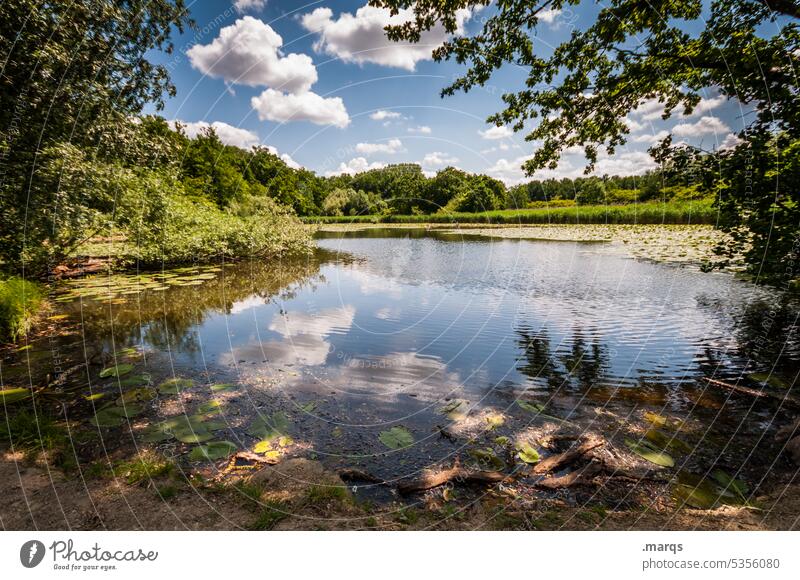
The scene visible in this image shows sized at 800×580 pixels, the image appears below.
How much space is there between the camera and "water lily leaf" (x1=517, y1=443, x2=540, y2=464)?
4043mm

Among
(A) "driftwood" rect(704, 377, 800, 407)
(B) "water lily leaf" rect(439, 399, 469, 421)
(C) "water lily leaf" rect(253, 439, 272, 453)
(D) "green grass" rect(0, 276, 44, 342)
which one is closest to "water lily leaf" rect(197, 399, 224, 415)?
(C) "water lily leaf" rect(253, 439, 272, 453)

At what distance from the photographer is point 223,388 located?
6160 millimetres

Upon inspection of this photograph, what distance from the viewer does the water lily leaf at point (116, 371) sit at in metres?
6.54

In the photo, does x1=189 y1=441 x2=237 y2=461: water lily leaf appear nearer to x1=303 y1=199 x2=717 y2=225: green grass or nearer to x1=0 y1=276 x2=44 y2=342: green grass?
x1=0 y1=276 x2=44 y2=342: green grass

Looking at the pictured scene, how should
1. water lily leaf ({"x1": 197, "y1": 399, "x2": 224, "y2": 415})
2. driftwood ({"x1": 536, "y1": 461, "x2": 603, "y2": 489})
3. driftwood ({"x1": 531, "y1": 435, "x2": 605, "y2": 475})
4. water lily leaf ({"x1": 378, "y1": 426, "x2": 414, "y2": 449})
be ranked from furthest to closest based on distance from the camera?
water lily leaf ({"x1": 197, "y1": 399, "x2": 224, "y2": 415})
water lily leaf ({"x1": 378, "y1": 426, "x2": 414, "y2": 449})
driftwood ({"x1": 531, "y1": 435, "x2": 605, "y2": 475})
driftwood ({"x1": 536, "y1": 461, "x2": 603, "y2": 489})

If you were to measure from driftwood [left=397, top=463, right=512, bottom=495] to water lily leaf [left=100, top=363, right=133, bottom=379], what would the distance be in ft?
21.3

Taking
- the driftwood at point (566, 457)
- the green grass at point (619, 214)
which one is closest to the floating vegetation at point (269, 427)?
the driftwood at point (566, 457)

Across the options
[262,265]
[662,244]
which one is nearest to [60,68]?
[262,265]

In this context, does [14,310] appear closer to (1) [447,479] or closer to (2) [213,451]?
(2) [213,451]

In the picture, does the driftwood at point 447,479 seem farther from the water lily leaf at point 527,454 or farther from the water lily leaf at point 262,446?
the water lily leaf at point 262,446

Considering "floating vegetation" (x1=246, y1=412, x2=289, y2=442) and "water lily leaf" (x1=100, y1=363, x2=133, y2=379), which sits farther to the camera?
"water lily leaf" (x1=100, y1=363, x2=133, y2=379)

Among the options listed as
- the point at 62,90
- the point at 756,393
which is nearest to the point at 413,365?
the point at 756,393

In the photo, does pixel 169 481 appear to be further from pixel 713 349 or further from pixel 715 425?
pixel 713 349

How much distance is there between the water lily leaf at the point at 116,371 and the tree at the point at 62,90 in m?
3.70
